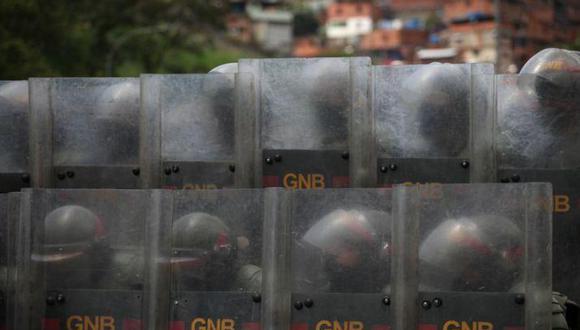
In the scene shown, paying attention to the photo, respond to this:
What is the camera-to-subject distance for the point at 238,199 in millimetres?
7836

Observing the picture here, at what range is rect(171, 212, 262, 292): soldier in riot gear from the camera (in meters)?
7.82

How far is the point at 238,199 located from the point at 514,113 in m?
2.22

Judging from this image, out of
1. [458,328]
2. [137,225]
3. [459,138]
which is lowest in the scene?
[458,328]

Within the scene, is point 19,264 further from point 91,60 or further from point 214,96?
point 91,60

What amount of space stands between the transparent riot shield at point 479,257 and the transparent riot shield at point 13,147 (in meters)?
3.21

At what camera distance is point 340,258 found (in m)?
7.75

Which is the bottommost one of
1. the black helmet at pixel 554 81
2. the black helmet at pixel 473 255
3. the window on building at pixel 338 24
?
the black helmet at pixel 473 255

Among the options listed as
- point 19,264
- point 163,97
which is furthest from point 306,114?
point 19,264

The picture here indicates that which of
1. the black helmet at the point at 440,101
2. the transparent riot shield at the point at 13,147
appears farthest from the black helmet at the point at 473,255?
the transparent riot shield at the point at 13,147

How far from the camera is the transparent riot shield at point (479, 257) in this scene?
750 cm

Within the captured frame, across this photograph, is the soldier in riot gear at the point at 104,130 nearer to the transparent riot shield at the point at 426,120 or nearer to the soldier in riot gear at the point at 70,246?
the soldier in riot gear at the point at 70,246

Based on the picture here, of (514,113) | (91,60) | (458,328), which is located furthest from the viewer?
(91,60)

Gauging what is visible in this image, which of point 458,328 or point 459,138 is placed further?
point 459,138

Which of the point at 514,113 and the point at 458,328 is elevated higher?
the point at 514,113
